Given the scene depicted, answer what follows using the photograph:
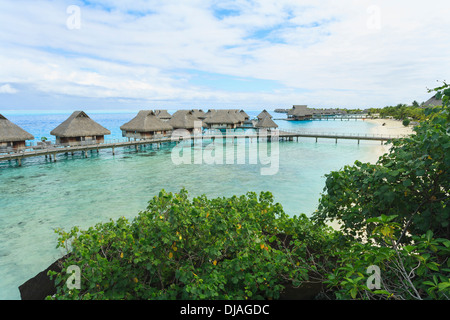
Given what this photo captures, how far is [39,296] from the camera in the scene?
500 centimetres

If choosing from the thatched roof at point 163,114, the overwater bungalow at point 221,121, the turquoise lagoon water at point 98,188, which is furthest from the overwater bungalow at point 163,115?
the turquoise lagoon water at point 98,188

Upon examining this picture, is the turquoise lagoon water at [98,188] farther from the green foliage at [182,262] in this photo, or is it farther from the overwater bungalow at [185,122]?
the overwater bungalow at [185,122]

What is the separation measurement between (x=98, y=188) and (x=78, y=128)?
573 inches

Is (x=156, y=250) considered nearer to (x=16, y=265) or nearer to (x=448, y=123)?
(x=448, y=123)

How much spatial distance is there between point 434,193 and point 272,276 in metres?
2.50

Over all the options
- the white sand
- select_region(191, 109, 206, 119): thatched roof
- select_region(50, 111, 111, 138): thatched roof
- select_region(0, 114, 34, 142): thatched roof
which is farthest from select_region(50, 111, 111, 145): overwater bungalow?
select_region(191, 109, 206, 119): thatched roof

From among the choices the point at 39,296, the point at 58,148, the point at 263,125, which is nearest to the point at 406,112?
the point at 263,125

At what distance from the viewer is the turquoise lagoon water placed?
32.1 ft

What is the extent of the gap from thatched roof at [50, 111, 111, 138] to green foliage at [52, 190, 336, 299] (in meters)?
27.4

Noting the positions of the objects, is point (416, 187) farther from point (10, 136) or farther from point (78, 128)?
point (78, 128)

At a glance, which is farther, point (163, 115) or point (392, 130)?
point (163, 115)

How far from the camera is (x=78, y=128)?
92.4ft

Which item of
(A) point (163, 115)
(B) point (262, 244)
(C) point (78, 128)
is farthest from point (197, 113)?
(B) point (262, 244)
